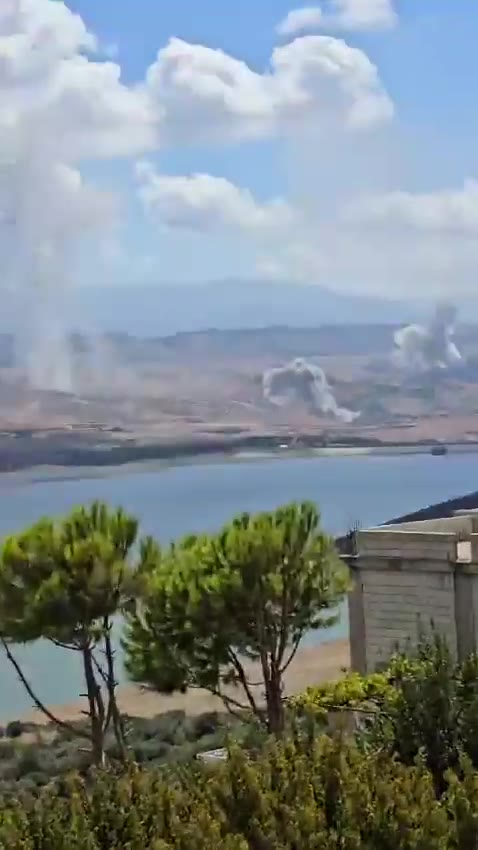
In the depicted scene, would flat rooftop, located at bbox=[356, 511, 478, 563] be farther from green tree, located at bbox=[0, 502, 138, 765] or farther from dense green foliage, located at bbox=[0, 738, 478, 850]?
dense green foliage, located at bbox=[0, 738, 478, 850]

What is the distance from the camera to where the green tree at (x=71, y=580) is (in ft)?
35.8

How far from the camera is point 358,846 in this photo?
5.43 m

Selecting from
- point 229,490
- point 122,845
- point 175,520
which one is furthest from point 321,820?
point 229,490

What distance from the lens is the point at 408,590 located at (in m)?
12.0

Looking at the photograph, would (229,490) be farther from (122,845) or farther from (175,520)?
(122,845)

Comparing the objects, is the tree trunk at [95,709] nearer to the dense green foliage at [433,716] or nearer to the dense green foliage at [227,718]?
the dense green foliage at [227,718]

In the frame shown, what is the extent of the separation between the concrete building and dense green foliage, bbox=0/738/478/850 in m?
5.18

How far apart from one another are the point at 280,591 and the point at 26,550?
1919 millimetres

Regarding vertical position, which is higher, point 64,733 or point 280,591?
point 280,591

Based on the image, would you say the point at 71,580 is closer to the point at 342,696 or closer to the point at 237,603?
the point at 237,603

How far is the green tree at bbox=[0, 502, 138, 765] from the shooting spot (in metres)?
10.9

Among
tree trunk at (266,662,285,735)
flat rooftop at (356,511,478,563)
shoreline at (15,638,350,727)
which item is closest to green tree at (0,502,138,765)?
tree trunk at (266,662,285,735)

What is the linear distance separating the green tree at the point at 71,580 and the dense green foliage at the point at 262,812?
4.94m

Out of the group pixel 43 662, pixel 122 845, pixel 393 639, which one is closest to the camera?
pixel 122 845
